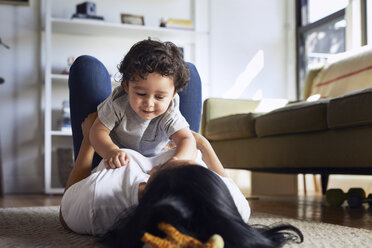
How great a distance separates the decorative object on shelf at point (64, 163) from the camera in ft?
10.6

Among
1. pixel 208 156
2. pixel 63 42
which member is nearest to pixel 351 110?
pixel 208 156

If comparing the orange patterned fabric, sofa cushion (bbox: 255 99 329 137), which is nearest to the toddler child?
the orange patterned fabric

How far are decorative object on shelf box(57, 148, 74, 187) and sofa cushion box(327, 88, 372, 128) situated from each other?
6.40ft

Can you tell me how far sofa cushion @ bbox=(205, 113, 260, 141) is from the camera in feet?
8.16

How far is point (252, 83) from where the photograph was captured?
395cm

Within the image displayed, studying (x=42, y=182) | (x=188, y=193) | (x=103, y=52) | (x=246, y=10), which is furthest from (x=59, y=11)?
(x=188, y=193)

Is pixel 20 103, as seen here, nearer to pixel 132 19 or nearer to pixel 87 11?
pixel 87 11

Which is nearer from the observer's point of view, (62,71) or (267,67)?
(62,71)

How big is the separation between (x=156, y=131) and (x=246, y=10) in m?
2.93

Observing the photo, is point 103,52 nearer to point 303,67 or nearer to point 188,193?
point 303,67

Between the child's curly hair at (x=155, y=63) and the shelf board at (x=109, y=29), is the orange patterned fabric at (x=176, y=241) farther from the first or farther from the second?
the shelf board at (x=109, y=29)

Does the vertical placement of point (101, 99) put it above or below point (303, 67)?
below

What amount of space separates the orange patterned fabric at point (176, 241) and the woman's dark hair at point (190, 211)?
0.09 ft

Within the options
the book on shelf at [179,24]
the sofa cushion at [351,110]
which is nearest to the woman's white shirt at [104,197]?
the sofa cushion at [351,110]
